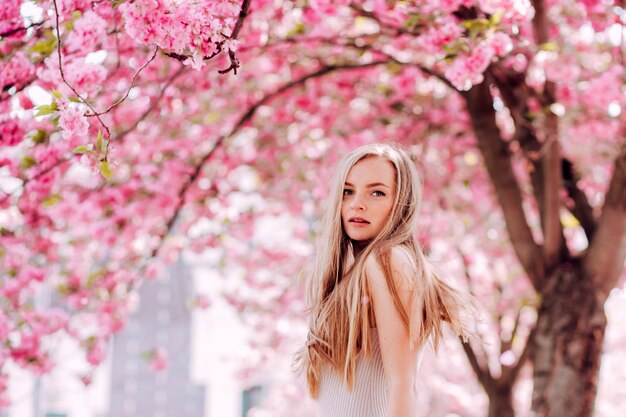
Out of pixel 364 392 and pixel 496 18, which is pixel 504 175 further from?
pixel 364 392

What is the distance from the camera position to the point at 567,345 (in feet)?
14.4

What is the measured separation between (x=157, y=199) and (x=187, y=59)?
3.24 metres

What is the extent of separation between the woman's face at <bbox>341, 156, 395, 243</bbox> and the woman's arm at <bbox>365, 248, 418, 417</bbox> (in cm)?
19

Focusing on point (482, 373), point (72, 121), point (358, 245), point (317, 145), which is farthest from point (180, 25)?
point (482, 373)

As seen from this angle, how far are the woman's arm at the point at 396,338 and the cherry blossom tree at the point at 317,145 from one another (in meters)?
0.94

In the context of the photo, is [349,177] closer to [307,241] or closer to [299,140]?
[299,140]

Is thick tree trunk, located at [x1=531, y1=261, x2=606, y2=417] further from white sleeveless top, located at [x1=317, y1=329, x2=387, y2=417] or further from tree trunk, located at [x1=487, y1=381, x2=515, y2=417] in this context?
white sleeveless top, located at [x1=317, y1=329, x2=387, y2=417]

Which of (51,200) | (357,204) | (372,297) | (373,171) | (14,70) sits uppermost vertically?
(14,70)

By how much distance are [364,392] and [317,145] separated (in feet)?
13.3

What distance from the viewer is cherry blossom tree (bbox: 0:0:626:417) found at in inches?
131

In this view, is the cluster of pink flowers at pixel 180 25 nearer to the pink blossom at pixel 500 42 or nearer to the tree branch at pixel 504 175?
the pink blossom at pixel 500 42

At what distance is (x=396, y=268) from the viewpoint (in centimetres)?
216

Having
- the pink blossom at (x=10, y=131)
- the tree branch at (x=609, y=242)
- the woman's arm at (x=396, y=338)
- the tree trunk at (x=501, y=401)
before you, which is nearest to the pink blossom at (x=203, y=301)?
the tree trunk at (x=501, y=401)

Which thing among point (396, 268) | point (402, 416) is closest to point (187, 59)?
point (396, 268)
